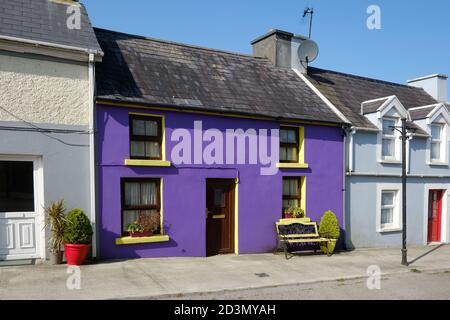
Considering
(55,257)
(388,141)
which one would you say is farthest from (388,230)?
(55,257)

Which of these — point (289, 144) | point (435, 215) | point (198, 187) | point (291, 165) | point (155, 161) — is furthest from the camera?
point (435, 215)

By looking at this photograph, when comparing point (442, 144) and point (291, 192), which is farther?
point (442, 144)

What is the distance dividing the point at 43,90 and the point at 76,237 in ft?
11.4

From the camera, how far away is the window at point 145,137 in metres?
9.77

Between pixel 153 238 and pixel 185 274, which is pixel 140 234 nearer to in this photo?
pixel 153 238

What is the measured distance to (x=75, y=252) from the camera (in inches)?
326

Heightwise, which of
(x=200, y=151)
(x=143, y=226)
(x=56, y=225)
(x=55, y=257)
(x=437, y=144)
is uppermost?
(x=437, y=144)

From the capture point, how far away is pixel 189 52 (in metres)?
12.8

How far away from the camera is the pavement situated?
6880 millimetres

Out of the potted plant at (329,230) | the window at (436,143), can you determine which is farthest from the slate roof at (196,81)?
the window at (436,143)

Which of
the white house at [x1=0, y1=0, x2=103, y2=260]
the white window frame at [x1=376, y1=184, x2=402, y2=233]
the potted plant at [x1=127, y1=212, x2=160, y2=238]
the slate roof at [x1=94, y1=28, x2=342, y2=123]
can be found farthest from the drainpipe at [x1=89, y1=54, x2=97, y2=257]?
the white window frame at [x1=376, y1=184, x2=402, y2=233]

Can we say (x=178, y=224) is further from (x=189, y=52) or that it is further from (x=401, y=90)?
(x=401, y=90)

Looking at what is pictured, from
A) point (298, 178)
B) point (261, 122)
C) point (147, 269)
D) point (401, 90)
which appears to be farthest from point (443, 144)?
point (147, 269)

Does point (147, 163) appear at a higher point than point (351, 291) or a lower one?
higher
